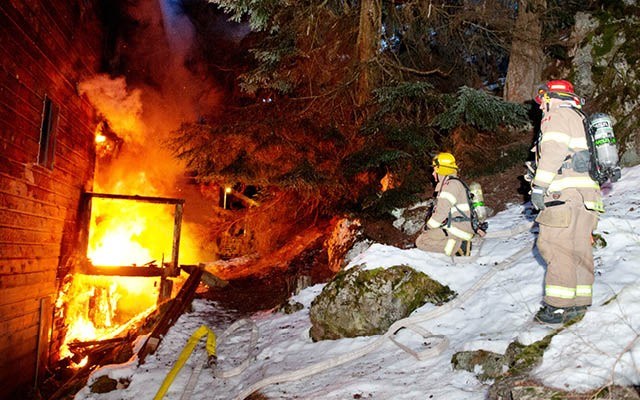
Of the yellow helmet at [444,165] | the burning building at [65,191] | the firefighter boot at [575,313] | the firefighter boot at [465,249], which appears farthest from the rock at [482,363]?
the burning building at [65,191]

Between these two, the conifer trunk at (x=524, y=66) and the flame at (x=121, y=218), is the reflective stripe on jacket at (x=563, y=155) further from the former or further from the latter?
the flame at (x=121, y=218)

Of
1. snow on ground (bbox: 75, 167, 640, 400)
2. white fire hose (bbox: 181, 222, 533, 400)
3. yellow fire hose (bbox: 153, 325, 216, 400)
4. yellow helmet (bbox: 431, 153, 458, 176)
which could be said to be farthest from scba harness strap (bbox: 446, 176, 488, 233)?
yellow fire hose (bbox: 153, 325, 216, 400)

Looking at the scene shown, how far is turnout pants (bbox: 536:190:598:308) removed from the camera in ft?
12.8

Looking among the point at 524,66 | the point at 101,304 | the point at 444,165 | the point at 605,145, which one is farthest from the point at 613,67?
the point at 101,304

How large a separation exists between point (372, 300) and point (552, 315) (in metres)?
2.31

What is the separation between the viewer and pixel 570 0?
11477 mm

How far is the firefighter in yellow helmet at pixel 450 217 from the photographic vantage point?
6.48 meters

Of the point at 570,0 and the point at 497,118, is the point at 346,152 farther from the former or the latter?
the point at 570,0

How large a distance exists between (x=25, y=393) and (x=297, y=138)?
8226mm

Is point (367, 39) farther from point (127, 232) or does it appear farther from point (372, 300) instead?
point (127, 232)

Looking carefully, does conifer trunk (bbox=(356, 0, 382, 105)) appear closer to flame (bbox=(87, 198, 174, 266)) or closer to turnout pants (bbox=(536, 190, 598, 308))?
flame (bbox=(87, 198, 174, 266))

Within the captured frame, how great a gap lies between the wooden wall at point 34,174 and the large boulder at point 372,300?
5988 millimetres

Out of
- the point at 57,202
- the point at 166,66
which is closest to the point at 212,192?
the point at 166,66

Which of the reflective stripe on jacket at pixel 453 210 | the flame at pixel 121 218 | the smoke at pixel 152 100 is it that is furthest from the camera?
the smoke at pixel 152 100
